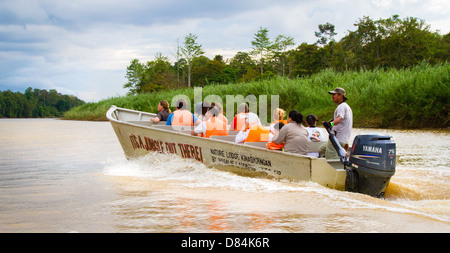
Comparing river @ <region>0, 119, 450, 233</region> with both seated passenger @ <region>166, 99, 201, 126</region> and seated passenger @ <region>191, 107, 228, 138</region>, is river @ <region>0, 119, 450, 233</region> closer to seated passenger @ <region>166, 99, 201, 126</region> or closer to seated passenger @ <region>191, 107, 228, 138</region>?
seated passenger @ <region>191, 107, 228, 138</region>

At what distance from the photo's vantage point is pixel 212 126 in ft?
25.9

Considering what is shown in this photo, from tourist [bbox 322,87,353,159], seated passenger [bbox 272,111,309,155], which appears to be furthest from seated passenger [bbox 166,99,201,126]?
tourist [bbox 322,87,353,159]

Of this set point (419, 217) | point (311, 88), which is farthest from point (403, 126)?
point (419, 217)

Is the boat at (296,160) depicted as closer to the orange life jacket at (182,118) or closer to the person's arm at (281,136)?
the person's arm at (281,136)

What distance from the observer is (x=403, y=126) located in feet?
55.7

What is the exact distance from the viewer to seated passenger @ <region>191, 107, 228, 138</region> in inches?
311

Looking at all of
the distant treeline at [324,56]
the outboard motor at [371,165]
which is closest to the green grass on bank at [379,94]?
the distant treeline at [324,56]

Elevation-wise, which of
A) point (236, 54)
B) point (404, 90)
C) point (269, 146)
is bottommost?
point (269, 146)

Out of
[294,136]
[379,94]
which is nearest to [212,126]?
[294,136]

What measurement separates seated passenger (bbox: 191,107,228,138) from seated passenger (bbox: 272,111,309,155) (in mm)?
1841

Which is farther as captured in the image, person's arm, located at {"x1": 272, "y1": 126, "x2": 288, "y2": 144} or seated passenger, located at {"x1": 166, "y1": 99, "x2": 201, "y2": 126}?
seated passenger, located at {"x1": 166, "y1": 99, "x2": 201, "y2": 126}

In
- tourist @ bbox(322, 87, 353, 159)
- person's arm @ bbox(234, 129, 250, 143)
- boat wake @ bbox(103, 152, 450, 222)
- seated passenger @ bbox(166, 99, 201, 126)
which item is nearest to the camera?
boat wake @ bbox(103, 152, 450, 222)

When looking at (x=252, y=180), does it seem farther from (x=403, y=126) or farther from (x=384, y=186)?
(x=403, y=126)
